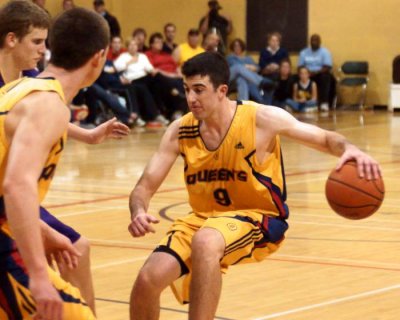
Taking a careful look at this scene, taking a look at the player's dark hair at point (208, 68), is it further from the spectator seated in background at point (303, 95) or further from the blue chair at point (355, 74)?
the blue chair at point (355, 74)

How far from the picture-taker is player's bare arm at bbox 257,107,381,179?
485cm

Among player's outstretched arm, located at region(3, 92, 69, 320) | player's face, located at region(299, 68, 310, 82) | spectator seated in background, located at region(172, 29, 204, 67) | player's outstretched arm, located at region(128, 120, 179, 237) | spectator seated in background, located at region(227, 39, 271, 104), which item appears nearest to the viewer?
player's outstretched arm, located at region(3, 92, 69, 320)

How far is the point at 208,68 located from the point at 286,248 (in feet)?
9.07

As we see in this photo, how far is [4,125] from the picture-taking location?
364 centimetres

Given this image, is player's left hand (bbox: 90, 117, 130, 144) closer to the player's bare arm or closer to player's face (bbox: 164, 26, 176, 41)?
the player's bare arm

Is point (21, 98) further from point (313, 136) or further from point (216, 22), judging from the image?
point (216, 22)

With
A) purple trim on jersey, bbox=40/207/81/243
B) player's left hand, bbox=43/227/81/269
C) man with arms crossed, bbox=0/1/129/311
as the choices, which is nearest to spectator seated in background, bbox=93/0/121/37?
man with arms crossed, bbox=0/1/129/311

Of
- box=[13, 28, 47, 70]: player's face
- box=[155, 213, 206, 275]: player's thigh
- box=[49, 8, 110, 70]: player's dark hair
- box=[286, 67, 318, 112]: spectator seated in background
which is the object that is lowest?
box=[286, 67, 318, 112]: spectator seated in background

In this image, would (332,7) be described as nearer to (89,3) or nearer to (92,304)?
(89,3)

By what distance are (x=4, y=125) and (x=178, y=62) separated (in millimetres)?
16470

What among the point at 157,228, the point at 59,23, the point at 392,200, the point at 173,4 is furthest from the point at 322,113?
the point at 59,23

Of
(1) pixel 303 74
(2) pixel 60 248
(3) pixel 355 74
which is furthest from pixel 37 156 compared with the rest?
(3) pixel 355 74

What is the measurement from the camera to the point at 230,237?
Result: 5027 mm

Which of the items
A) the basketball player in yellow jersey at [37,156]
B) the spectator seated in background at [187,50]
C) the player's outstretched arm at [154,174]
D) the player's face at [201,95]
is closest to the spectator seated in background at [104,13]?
the spectator seated in background at [187,50]
